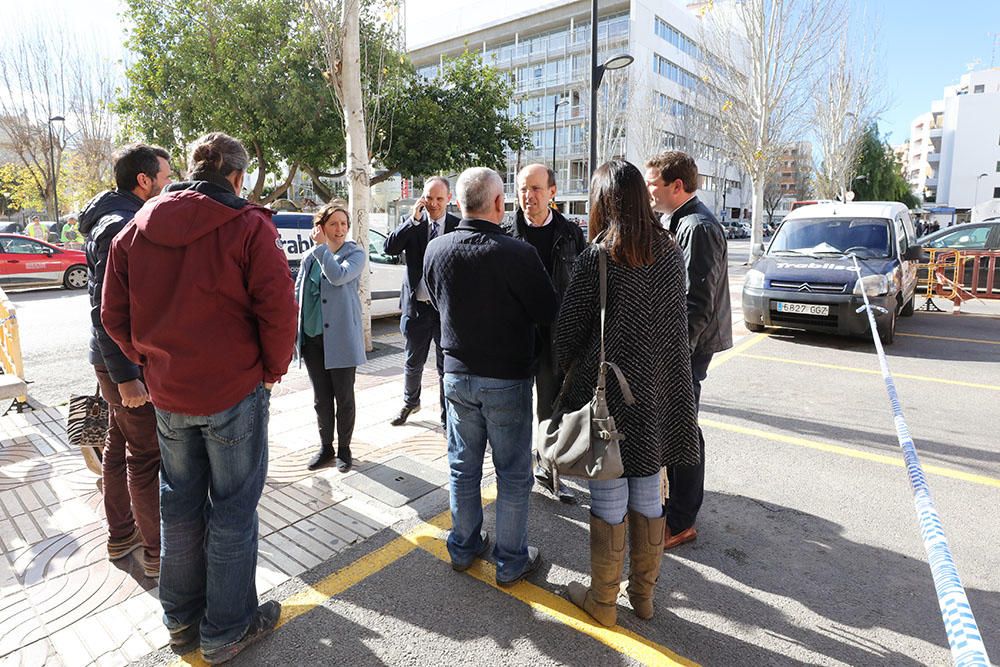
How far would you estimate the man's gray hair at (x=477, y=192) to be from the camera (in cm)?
273

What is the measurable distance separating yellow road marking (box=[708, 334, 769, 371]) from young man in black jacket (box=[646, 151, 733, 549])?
13.5ft

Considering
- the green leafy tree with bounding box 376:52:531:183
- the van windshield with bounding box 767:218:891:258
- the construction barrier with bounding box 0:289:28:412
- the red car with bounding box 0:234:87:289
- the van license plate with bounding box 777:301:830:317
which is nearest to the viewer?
the construction barrier with bounding box 0:289:28:412

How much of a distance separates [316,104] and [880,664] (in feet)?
54.5

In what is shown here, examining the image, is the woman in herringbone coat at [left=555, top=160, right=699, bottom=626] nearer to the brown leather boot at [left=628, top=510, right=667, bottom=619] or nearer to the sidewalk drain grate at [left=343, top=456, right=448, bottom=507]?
the brown leather boot at [left=628, top=510, right=667, bottom=619]

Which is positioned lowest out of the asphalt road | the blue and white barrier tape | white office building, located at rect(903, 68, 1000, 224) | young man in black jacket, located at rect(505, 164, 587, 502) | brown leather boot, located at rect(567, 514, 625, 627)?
the asphalt road

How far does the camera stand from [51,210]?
111 ft

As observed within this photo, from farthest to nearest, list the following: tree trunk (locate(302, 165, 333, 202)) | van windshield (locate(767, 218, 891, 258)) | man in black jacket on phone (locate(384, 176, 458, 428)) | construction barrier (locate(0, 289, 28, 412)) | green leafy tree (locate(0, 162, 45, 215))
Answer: green leafy tree (locate(0, 162, 45, 215))
tree trunk (locate(302, 165, 333, 202))
van windshield (locate(767, 218, 891, 258))
construction barrier (locate(0, 289, 28, 412))
man in black jacket on phone (locate(384, 176, 458, 428))

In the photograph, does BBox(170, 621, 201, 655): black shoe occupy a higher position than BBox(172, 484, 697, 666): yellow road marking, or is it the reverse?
BBox(170, 621, 201, 655): black shoe

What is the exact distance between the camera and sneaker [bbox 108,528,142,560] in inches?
122

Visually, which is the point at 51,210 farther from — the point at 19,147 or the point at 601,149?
the point at 601,149

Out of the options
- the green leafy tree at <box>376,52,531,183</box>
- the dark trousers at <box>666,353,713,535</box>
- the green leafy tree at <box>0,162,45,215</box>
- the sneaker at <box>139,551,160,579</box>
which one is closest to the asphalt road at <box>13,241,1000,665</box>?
the dark trousers at <box>666,353,713,535</box>

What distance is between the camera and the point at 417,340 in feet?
16.9

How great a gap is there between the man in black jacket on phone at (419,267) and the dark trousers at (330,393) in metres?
0.79

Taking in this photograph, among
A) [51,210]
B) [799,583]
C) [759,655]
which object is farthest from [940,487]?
[51,210]
